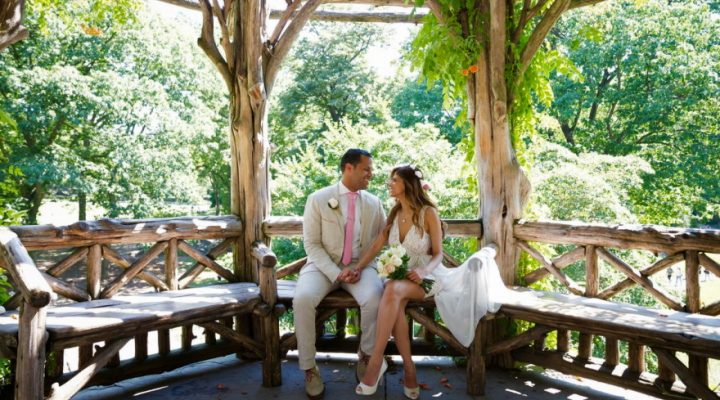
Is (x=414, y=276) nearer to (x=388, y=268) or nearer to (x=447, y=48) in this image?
(x=388, y=268)

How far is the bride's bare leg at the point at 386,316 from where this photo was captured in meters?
3.71

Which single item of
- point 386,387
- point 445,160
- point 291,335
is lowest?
point 386,387

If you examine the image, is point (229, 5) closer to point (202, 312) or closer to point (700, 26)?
point (202, 312)

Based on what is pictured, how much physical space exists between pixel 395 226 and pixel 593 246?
1.54m

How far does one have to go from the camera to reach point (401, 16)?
5867 mm

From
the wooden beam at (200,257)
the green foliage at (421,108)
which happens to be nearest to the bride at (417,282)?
the wooden beam at (200,257)

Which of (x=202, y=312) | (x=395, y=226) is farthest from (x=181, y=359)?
(x=395, y=226)

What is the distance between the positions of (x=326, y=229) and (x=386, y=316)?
835mm

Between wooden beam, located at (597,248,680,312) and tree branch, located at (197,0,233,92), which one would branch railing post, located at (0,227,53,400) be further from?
wooden beam, located at (597,248,680,312)

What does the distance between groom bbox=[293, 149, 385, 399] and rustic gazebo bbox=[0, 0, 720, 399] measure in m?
0.17

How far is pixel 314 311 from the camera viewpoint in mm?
3896

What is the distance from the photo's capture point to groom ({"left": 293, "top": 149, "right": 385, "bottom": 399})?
3898 millimetres

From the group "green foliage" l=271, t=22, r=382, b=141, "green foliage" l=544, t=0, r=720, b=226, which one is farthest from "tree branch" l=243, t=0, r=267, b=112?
"green foliage" l=271, t=22, r=382, b=141

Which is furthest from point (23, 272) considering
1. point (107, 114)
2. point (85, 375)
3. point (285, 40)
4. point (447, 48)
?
point (107, 114)
